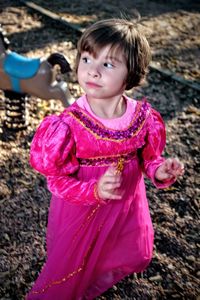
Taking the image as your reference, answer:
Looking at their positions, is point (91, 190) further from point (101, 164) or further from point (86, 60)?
point (86, 60)

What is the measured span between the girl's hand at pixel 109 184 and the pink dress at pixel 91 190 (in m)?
Answer: 0.09

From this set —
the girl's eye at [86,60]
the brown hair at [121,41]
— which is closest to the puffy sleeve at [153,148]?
the brown hair at [121,41]

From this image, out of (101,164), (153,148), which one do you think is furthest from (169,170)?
(101,164)

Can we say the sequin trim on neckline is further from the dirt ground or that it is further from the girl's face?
the dirt ground

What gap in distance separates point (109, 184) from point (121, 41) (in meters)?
0.61

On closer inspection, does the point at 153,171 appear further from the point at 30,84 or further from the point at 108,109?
the point at 30,84

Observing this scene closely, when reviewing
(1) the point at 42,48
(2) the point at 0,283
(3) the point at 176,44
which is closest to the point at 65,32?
(1) the point at 42,48

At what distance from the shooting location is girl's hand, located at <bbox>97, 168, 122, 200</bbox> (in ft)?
5.19

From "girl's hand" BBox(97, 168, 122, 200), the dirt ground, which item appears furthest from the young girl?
the dirt ground

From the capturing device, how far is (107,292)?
8.84ft

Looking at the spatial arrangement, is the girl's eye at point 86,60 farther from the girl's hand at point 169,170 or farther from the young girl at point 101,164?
the girl's hand at point 169,170

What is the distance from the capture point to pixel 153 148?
2.02 meters

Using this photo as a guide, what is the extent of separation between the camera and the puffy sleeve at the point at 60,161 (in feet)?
5.75

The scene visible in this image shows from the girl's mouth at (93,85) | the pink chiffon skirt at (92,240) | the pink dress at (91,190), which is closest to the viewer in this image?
the girl's mouth at (93,85)
